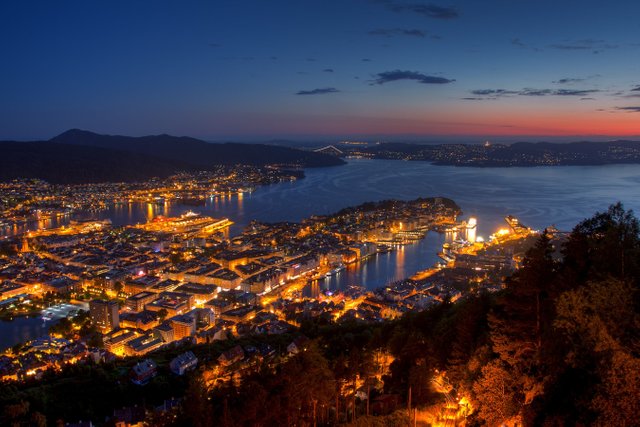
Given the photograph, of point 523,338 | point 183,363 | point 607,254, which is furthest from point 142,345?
point 607,254

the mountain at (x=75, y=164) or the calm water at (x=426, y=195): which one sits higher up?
the mountain at (x=75, y=164)

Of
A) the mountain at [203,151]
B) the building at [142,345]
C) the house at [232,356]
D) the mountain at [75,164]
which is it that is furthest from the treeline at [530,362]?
the mountain at [203,151]

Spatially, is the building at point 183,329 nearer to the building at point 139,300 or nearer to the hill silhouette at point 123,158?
the building at point 139,300

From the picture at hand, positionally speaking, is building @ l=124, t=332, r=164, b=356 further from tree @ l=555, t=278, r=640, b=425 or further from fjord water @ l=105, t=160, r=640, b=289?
tree @ l=555, t=278, r=640, b=425

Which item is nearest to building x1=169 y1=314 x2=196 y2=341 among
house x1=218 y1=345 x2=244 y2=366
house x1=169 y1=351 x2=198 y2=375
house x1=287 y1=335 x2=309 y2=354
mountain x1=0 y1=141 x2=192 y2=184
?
house x1=169 y1=351 x2=198 y2=375

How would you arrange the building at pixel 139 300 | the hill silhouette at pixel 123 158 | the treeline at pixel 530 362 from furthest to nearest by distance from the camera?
the hill silhouette at pixel 123 158, the building at pixel 139 300, the treeline at pixel 530 362

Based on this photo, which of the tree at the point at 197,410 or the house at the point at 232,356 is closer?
the tree at the point at 197,410

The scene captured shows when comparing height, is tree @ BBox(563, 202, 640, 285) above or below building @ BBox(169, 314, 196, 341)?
above

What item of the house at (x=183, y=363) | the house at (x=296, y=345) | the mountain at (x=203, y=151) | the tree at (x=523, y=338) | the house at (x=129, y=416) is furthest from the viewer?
the mountain at (x=203, y=151)
